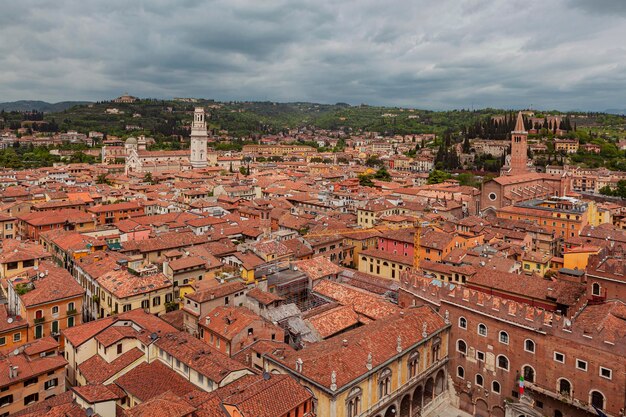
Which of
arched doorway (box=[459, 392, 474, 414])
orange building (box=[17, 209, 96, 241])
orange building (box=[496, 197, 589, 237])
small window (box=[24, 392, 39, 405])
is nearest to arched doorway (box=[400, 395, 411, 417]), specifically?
arched doorway (box=[459, 392, 474, 414])

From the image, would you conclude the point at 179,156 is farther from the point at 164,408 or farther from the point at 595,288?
the point at 164,408

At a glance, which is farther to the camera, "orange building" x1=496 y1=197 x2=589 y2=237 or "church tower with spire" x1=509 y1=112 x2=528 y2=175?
"church tower with spire" x1=509 y1=112 x2=528 y2=175

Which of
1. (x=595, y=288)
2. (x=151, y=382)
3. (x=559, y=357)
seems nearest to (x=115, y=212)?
(x=151, y=382)

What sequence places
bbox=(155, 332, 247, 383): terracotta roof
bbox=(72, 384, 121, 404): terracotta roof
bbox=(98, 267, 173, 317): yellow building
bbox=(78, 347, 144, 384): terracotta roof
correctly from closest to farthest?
bbox=(72, 384, 121, 404): terracotta roof
bbox=(155, 332, 247, 383): terracotta roof
bbox=(78, 347, 144, 384): terracotta roof
bbox=(98, 267, 173, 317): yellow building

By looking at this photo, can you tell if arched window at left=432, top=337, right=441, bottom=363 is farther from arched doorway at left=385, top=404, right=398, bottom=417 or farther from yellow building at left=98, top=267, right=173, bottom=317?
yellow building at left=98, top=267, right=173, bottom=317

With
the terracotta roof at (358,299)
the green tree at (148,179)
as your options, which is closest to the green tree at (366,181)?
the green tree at (148,179)

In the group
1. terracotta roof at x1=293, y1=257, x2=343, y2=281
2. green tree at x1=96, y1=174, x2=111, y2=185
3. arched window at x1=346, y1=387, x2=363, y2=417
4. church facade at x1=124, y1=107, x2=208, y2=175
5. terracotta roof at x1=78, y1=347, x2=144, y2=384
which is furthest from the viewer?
church facade at x1=124, y1=107, x2=208, y2=175
